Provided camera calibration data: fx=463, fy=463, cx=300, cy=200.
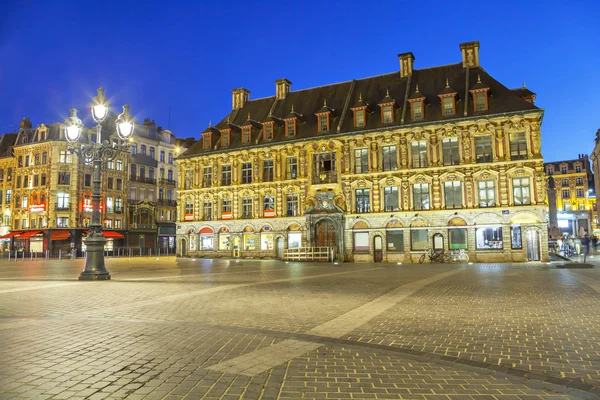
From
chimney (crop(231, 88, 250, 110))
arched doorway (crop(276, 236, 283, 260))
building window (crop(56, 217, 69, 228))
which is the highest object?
chimney (crop(231, 88, 250, 110))

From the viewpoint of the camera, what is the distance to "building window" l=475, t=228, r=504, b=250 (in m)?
35.9

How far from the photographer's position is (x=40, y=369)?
227 inches

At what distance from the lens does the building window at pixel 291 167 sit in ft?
143

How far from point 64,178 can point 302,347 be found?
59.3 meters

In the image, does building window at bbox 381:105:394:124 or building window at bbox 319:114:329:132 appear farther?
building window at bbox 319:114:329:132

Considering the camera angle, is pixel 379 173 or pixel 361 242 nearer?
pixel 379 173

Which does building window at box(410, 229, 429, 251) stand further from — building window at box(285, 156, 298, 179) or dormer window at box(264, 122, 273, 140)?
dormer window at box(264, 122, 273, 140)

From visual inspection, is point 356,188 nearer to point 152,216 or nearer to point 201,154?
point 201,154

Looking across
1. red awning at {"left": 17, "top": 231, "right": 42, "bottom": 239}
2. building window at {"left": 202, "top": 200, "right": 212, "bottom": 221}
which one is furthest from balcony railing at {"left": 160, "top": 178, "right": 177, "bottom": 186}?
building window at {"left": 202, "top": 200, "right": 212, "bottom": 221}

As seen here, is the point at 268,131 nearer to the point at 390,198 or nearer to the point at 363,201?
the point at 363,201

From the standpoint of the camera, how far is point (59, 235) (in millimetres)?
56469

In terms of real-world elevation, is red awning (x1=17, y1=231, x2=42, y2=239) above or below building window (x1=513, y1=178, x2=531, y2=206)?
below

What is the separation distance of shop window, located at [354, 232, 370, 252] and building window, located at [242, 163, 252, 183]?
40.8 ft

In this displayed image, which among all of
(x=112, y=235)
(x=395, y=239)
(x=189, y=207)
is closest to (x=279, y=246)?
(x=395, y=239)
